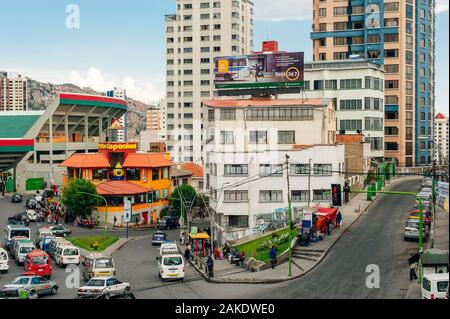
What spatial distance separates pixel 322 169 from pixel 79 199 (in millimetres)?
33820

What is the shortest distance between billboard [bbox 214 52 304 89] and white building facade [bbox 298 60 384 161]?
959 inches

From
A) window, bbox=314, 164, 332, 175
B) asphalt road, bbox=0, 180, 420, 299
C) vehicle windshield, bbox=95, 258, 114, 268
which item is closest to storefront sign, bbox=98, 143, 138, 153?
asphalt road, bbox=0, 180, 420, 299

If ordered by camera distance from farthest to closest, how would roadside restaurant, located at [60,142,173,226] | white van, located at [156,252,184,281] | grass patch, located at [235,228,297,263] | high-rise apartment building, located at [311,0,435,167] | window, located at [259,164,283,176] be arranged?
high-rise apartment building, located at [311,0,435,167], roadside restaurant, located at [60,142,173,226], window, located at [259,164,283,176], grass patch, located at [235,228,297,263], white van, located at [156,252,184,281]

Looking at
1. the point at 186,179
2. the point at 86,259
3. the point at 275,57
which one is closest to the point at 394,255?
the point at 86,259

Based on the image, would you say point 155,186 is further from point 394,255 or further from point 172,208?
point 394,255

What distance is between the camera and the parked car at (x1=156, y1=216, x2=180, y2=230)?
3103 inches

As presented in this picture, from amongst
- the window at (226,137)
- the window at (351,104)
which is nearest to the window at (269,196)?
the window at (226,137)

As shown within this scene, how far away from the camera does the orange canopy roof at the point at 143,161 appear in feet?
290

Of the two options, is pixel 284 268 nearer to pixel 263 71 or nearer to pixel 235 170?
pixel 235 170

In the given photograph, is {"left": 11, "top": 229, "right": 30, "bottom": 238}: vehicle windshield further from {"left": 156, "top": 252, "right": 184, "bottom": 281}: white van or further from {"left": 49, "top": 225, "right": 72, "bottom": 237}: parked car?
{"left": 156, "top": 252, "right": 184, "bottom": 281}: white van

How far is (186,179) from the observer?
4119 inches

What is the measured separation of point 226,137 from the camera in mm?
70312

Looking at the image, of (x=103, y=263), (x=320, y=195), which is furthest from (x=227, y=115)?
(x=103, y=263)
